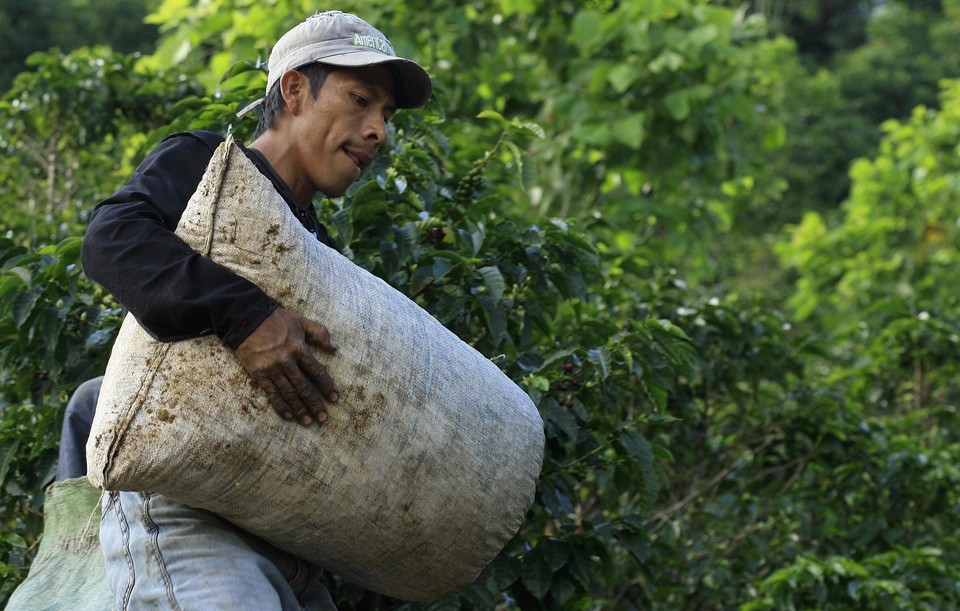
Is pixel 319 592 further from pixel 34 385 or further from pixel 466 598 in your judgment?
pixel 34 385

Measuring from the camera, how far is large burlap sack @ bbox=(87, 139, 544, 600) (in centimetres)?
200

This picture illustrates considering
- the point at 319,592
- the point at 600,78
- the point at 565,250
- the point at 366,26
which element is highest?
the point at 366,26

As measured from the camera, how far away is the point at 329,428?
6.86 ft

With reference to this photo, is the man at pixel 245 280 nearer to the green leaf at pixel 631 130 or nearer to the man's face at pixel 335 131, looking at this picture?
the man's face at pixel 335 131

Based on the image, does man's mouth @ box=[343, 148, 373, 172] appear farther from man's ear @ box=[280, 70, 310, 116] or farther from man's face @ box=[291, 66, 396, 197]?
man's ear @ box=[280, 70, 310, 116]

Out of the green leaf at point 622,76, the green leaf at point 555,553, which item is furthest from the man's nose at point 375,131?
the green leaf at point 622,76

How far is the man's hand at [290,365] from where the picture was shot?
6.60ft

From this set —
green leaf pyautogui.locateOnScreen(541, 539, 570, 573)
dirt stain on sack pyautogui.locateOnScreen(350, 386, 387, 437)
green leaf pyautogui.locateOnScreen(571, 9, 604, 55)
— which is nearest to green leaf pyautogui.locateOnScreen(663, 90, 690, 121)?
green leaf pyautogui.locateOnScreen(571, 9, 604, 55)

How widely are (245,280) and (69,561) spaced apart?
856mm

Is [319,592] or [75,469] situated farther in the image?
[75,469]

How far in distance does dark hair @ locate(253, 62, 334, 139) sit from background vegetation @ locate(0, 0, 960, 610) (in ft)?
1.79

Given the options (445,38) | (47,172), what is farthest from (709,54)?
(47,172)

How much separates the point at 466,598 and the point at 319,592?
54cm

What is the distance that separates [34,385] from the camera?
3.46m
